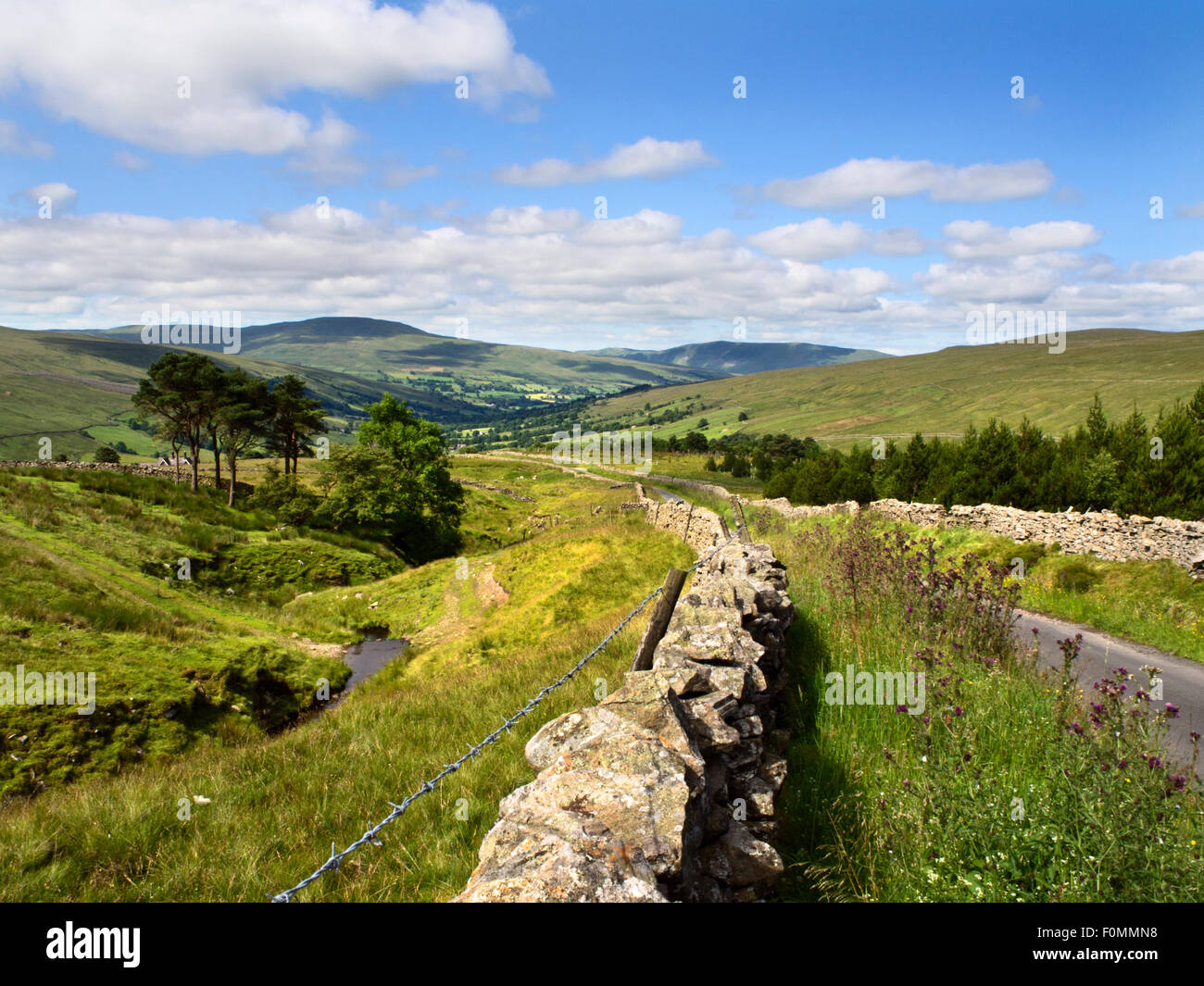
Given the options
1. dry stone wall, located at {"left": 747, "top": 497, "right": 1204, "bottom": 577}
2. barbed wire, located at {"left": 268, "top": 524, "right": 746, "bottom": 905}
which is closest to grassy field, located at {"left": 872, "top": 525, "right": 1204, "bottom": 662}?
dry stone wall, located at {"left": 747, "top": 497, "right": 1204, "bottom": 577}

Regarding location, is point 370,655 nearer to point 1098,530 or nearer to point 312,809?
point 312,809

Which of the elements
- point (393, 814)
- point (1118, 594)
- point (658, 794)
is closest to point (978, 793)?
point (658, 794)

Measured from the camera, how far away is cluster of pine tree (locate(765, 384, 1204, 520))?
1102 inches

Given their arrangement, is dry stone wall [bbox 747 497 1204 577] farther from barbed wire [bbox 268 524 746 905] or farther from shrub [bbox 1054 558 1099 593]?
barbed wire [bbox 268 524 746 905]

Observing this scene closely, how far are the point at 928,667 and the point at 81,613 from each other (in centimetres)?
2001

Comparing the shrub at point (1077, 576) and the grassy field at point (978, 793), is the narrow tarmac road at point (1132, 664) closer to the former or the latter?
the grassy field at point (978, 793)

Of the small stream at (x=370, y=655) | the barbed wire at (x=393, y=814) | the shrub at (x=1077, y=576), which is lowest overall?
the small stream at (x=370, y=655)

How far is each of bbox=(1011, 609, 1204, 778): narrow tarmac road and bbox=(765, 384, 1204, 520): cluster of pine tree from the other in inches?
757

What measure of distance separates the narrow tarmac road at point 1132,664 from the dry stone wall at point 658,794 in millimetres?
4816

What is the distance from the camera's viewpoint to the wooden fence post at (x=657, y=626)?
5.93m

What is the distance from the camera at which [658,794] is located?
3.32 metres

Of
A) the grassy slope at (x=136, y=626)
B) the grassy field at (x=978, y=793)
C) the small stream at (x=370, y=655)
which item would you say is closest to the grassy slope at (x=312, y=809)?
the grassy field at (x=978, y=793)
